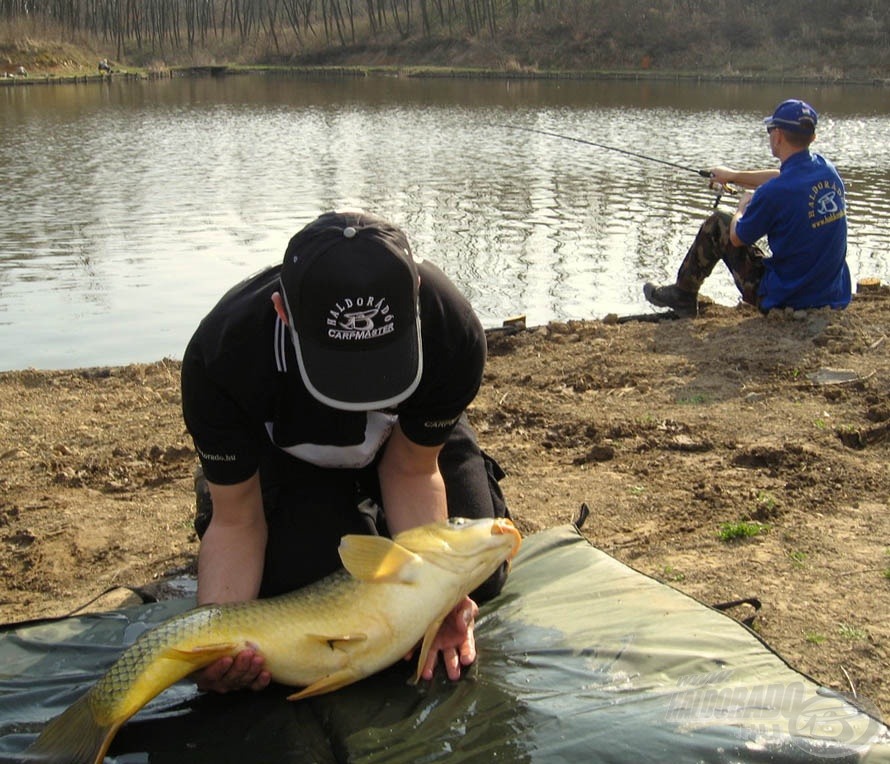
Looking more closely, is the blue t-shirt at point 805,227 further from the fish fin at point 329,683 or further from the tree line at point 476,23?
the tree line at point 476,23

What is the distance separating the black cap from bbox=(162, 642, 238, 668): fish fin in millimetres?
639

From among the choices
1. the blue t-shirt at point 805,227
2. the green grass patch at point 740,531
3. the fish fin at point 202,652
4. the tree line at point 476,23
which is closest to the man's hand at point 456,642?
the fish fin at point 202,652

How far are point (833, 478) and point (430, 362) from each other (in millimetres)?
2134

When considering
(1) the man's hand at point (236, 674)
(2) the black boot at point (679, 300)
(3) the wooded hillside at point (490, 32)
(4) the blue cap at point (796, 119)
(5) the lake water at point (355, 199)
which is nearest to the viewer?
(1) the man's hand at point (236, 674)

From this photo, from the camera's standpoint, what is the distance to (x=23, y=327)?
24.8 ft

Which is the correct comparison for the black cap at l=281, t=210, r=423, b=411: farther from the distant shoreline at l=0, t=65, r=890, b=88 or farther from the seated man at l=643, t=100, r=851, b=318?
the distant shoreline at l=0, t=65, r=890, b=88

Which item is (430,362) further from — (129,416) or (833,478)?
(129,416)

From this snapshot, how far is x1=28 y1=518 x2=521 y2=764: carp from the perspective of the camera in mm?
2266

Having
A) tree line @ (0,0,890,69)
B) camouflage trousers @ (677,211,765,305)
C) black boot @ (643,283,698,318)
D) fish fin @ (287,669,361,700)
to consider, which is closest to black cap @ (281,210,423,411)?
fish fin @ (287,669,361,700)

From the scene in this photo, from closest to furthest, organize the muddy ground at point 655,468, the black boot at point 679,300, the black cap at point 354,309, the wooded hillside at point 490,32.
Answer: the black cap at point 354,309, the muddy ground at point 655,468, the black boot at point 679,300, the wooded hillside at point 490,32

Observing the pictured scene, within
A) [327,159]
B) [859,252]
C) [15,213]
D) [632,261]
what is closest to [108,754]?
[632,261]

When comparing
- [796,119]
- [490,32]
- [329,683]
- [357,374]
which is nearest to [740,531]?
[329,683]

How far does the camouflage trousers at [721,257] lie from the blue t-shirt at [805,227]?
338 millimetres

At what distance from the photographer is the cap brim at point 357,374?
2.21 m
